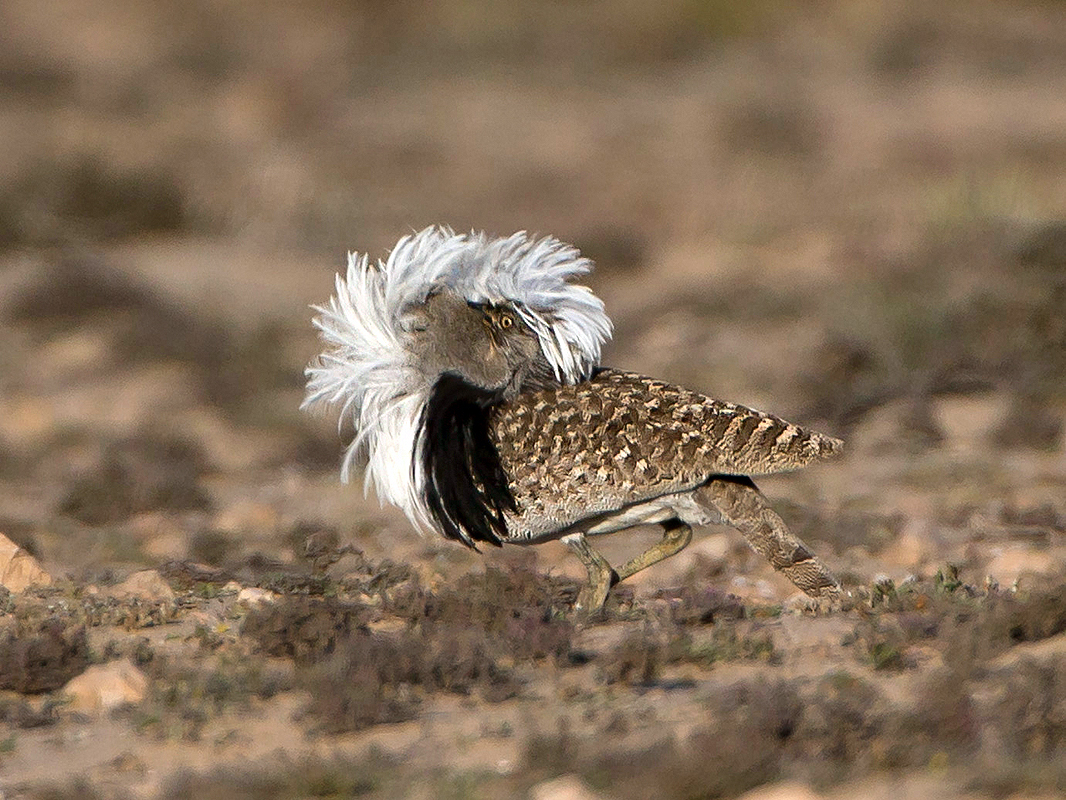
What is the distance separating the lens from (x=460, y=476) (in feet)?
20.0

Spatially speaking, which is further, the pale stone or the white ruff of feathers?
the pale stone

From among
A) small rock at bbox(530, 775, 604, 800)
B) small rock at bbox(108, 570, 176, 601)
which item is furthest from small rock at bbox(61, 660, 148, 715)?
small rock at bbox(530, 775, 604, 800)

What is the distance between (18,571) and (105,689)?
5.94ft

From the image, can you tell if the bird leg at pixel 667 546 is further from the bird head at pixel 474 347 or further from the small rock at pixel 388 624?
the small rock at pixel 388 624

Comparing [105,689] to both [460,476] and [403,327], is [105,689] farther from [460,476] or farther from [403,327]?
[403,327]

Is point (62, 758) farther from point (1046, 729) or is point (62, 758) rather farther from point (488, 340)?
point (1046, 729)

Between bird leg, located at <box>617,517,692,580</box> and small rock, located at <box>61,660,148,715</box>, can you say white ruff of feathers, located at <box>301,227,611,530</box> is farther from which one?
small rock, located at <box>61,660,148,715</box>

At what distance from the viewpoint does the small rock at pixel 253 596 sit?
6.38 meters

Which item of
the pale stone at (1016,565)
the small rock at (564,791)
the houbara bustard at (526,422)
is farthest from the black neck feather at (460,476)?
the pale stone at (1016,565)

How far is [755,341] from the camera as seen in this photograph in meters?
12.6

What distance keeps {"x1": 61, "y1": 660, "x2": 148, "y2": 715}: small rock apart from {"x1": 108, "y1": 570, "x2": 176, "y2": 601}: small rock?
1.24 metres

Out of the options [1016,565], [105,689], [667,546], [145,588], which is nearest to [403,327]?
[667,546]

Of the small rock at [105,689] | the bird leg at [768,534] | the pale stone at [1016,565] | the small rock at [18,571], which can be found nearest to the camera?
the small rock at [105,689]

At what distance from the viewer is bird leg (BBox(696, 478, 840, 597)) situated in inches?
246
